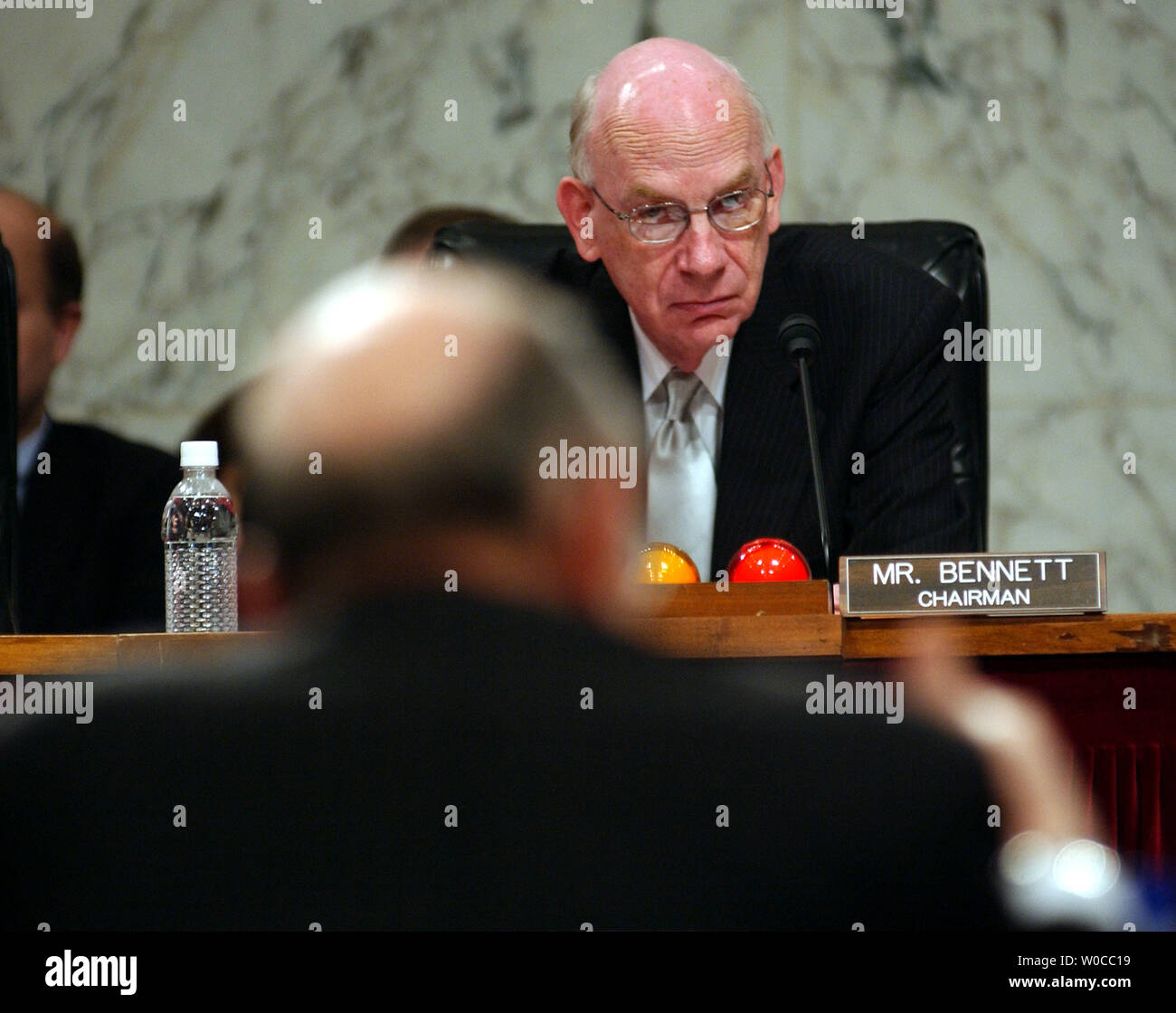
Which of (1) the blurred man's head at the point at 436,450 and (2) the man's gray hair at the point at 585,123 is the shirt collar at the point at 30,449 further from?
(1) the blurred man's head at the point at 436,450

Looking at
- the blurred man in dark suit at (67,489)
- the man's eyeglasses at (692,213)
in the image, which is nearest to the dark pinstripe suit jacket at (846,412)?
the man's eyeglasses at (692,213)

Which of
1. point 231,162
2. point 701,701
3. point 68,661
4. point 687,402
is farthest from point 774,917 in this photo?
point 231,162

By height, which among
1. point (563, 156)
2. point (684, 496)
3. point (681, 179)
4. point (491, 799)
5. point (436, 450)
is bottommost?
point (491, 799)

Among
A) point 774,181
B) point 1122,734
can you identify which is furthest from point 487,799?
point 774,181

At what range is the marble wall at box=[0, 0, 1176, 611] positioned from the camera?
2580 millimetres

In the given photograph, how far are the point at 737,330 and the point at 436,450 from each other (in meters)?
1.03

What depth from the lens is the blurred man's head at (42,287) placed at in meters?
2.60

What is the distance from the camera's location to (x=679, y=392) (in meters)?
1.70

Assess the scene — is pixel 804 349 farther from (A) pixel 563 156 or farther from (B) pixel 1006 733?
(A) pixel 563 156

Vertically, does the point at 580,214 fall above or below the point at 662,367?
above

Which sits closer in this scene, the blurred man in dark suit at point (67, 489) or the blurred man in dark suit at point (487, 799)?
the blurred man in dark suit at point (487, 799)

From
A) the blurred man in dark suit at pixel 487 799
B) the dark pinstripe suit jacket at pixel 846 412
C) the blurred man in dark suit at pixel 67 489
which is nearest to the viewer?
the blurred man in dark suit at pixel 487 799

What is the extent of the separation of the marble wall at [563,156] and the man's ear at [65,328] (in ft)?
0.06
